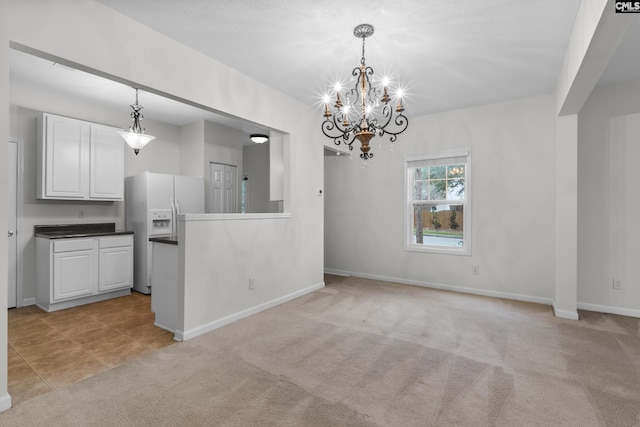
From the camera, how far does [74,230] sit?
4.32m

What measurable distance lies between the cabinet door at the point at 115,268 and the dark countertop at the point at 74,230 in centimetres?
25

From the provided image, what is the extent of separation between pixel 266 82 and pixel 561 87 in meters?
3.18

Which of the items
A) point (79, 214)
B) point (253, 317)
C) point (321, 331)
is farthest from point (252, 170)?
point (321, 331)

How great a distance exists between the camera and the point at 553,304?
153 inches

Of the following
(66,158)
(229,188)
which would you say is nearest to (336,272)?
(229,188)

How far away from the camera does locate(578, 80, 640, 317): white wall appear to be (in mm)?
3629

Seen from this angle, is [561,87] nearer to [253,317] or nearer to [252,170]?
[253,317]

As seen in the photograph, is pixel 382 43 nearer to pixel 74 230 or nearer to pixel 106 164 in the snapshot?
pixel 106 164

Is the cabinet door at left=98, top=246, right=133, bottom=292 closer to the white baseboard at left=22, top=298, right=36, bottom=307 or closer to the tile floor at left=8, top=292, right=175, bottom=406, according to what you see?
the tile floor at left=8, top=292, right=175, bottom=406

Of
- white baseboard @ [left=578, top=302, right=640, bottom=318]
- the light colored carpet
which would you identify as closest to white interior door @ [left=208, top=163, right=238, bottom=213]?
the light colored carpet

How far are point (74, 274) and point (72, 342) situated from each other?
138cm

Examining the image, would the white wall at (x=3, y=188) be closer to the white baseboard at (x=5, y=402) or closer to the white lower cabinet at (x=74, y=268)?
the white baseboard at (x=5, y=402)

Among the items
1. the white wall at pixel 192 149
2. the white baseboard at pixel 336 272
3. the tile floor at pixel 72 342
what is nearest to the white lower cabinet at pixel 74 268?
the tile floor at pixel 72 342

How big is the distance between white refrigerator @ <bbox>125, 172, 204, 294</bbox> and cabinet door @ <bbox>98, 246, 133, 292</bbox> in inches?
7.1
